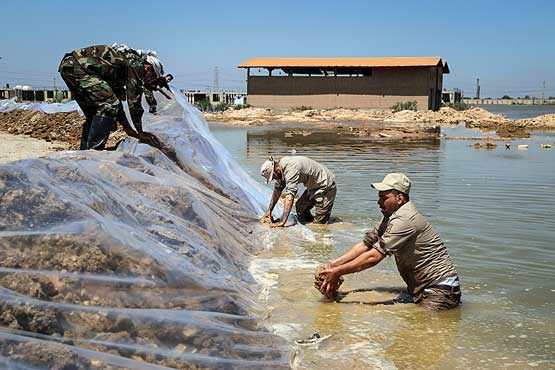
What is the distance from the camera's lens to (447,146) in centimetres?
2112

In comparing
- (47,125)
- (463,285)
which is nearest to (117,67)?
(463,285)

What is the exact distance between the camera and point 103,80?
6129 millimetres

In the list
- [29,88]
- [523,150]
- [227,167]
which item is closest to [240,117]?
[29,88]

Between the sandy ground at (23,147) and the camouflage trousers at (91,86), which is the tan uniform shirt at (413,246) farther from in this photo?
the sandy ground at (23,147)

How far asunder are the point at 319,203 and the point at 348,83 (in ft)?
116

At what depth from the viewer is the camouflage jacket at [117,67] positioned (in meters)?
6.07

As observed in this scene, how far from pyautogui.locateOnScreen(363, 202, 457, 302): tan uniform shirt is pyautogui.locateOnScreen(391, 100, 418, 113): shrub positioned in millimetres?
36878

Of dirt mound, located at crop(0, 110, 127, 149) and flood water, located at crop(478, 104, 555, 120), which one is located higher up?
flood water, located at crop(478, 104, 555, 120)

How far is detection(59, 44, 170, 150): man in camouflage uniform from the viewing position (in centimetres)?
602

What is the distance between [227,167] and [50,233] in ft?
15.7

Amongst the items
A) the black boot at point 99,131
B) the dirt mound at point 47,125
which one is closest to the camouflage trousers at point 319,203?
the black boot at point 99,131

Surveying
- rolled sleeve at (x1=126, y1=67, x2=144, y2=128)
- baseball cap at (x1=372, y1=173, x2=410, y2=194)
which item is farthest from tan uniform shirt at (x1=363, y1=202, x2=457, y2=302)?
Answer: rolled sleeve at (x1=126, y1=67, x2=144, y2=128)

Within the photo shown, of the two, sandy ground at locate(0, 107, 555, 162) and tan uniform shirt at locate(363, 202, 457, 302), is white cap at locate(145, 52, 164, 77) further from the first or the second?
tan uniform shirt at locate(363, 202, 457, 302)

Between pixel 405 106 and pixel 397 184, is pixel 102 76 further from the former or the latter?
pixel 405 106
